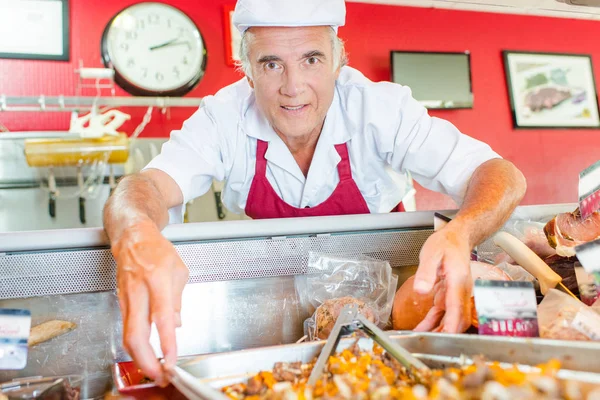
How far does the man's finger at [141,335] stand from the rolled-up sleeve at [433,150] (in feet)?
3.12

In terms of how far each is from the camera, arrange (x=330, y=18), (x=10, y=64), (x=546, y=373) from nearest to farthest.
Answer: (x=546, y=373), (x=330, y=18), (x=10, y=64)

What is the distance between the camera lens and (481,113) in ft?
14.7

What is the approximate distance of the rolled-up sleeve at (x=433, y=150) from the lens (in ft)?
4.61

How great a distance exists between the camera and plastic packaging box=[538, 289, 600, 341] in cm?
74

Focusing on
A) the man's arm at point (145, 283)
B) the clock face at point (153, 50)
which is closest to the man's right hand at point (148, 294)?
the man's arm at point (145, 283)

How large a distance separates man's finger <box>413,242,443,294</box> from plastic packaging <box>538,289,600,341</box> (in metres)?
0.17

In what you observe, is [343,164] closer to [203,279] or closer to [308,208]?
[308,208]

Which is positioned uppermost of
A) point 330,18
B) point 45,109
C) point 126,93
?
point 126,93

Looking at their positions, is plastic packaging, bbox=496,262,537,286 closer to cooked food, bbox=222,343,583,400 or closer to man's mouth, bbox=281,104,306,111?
cooked food, bbox=222,343,583,400

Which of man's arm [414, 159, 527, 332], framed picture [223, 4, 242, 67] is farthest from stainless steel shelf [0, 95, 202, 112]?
man's arm [414, 159, 527, 332]

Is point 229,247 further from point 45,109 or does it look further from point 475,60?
point 475,60

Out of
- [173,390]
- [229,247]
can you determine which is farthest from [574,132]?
[173,390]

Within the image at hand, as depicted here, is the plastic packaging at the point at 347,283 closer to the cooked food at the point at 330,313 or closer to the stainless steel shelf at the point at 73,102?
the cooked food at the point at 330,313

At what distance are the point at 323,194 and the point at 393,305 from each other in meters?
0.71
